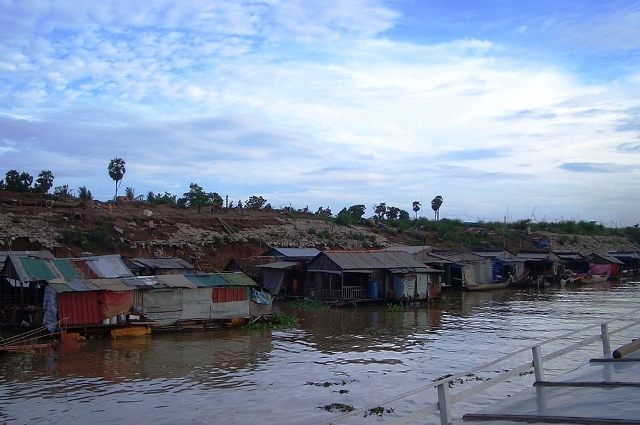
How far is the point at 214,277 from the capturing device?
25.4 meters

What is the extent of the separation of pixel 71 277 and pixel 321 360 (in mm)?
10942

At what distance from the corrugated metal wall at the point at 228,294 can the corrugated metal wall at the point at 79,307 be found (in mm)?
4834

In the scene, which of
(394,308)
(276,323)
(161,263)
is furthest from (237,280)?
(394,308)

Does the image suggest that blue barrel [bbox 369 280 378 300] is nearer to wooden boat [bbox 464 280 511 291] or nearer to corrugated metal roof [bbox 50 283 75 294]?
wooden boat [bbox 464 280 511 291]

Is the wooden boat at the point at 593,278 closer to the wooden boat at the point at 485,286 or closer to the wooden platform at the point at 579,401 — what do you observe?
the wooden boat at the point at 485,286

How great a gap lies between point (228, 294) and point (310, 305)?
8.62m

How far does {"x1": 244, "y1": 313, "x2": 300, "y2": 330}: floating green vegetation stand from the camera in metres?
25.3

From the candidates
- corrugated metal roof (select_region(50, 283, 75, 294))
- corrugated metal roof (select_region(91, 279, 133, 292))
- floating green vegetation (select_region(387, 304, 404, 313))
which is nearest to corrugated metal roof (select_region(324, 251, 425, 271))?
floating green vegetation (select_region(387, 304, 404, 313))

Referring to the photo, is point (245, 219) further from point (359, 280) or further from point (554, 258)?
point (554, 258)

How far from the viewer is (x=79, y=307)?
21625 mm

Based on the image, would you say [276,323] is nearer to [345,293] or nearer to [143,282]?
[143,282]

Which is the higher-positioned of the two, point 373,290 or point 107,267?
point 107,267

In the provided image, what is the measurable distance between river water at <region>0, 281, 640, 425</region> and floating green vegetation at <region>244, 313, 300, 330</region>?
2.17 ft

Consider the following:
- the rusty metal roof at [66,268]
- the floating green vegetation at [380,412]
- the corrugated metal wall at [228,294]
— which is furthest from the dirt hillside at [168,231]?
the floating green vegetation at [380,412]
